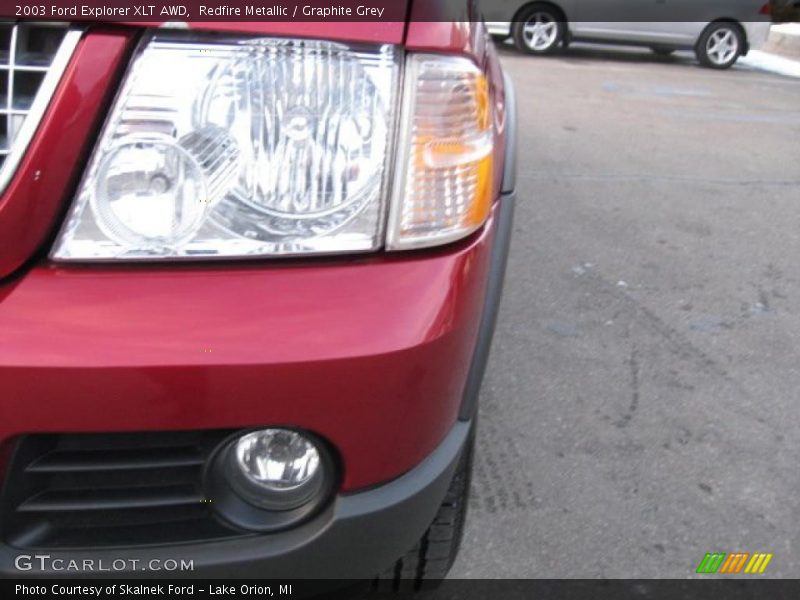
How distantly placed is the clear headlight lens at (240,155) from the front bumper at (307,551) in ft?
1.30

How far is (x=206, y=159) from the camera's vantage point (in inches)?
51.0

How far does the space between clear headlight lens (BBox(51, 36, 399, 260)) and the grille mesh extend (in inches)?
4.1

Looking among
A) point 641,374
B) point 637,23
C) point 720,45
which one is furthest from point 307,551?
point 720,45

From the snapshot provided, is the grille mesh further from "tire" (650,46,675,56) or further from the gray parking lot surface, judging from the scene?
"tire" (650,46,675,56)

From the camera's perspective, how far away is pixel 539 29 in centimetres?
1139

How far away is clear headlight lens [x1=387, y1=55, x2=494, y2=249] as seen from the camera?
1.34m

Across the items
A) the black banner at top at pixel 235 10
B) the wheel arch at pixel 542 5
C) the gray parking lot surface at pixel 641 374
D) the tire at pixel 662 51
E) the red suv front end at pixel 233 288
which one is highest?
the wheel arch at pixel 542 5

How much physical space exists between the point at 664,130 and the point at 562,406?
197 inches

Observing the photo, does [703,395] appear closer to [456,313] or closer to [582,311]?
[582,311]

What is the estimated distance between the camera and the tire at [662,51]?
12130 millimetres

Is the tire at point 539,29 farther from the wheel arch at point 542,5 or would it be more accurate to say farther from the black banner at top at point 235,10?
the black banner at top at point 235,10

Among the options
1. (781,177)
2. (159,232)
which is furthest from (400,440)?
(781,177)

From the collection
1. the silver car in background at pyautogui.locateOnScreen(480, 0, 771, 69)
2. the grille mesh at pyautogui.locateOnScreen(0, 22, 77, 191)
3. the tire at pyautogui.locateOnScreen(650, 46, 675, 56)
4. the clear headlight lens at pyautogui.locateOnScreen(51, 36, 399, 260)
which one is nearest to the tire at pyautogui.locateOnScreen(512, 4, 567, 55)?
the silver car in background at pyautogui.locateOnScreen(480, 0, 771, 69)

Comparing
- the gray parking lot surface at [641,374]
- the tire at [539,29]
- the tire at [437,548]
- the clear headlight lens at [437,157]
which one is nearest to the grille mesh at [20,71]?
the clear headlight lens at [437,157]
